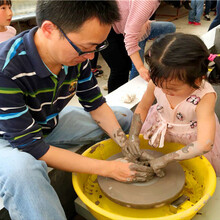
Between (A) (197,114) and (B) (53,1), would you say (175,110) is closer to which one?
(A) (197,114)

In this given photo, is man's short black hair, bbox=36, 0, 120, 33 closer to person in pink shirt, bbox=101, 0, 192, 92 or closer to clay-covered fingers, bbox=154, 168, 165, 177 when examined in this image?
person in pink shirt, bbox=101, 0, 192, 92

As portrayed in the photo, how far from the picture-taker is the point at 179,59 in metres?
1.21

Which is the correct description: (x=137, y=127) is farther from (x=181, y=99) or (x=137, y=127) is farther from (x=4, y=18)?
(x=4, y=18)

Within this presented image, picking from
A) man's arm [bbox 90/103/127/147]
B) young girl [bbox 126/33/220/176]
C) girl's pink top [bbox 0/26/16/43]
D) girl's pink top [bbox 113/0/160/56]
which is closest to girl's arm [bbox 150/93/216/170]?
young girl [bbox 126/33/220/176]

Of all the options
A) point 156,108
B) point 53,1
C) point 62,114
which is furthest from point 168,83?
point 62,114

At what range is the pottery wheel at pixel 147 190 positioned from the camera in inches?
48.8

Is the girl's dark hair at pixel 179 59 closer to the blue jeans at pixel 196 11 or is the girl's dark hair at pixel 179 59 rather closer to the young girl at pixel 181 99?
the young girl at pixel 181 99

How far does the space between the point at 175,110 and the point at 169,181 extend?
0.44 meters

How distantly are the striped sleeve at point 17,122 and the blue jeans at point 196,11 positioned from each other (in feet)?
22.5

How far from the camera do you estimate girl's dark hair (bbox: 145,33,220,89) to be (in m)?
1.22

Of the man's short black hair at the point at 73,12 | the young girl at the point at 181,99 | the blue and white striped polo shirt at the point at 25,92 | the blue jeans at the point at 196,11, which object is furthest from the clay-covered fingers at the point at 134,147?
the blue jeans at the point at 196,11

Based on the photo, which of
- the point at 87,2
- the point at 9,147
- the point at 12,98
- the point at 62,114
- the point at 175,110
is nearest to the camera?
the point at 87,2

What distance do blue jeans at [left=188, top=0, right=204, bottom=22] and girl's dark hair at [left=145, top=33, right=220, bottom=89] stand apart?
638 cm

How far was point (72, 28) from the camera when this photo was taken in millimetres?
1049
